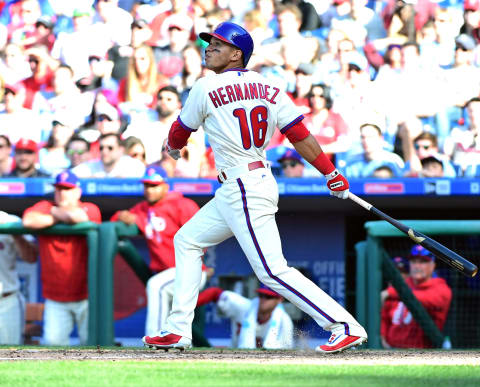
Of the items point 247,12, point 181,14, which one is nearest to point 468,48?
point 247,12

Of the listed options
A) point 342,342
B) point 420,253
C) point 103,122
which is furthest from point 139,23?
point 342,342

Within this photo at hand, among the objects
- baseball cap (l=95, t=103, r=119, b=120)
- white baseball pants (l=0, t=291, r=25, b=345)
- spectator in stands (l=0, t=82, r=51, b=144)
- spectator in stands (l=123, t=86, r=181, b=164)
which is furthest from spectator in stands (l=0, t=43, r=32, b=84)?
white baseball pants (l=0, t=291, r=25, b=345)

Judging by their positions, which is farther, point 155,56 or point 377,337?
point 155,56

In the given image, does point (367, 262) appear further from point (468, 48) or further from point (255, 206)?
point (468, 48)

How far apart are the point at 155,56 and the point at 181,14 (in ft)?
2.32

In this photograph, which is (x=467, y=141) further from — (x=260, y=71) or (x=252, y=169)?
(x=252, y=169)

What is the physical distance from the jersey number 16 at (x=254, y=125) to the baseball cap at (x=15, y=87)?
5.32m

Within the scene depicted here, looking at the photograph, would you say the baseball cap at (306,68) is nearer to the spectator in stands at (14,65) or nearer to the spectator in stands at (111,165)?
the spectator in stands at (111,165)

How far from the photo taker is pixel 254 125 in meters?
4.90

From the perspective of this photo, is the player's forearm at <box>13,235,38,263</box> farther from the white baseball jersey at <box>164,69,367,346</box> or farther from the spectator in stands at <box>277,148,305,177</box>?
the white baseball jersey at <box>164,69,367,346</box>

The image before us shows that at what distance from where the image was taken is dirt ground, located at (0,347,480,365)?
4797mm

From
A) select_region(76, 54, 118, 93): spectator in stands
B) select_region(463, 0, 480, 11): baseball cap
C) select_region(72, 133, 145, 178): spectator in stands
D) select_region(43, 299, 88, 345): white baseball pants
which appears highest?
select_region(463, 0, 480, 11): baseball cap

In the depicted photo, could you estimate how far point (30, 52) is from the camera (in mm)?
10062

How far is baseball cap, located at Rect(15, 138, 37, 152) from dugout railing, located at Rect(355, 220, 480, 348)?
329cm
